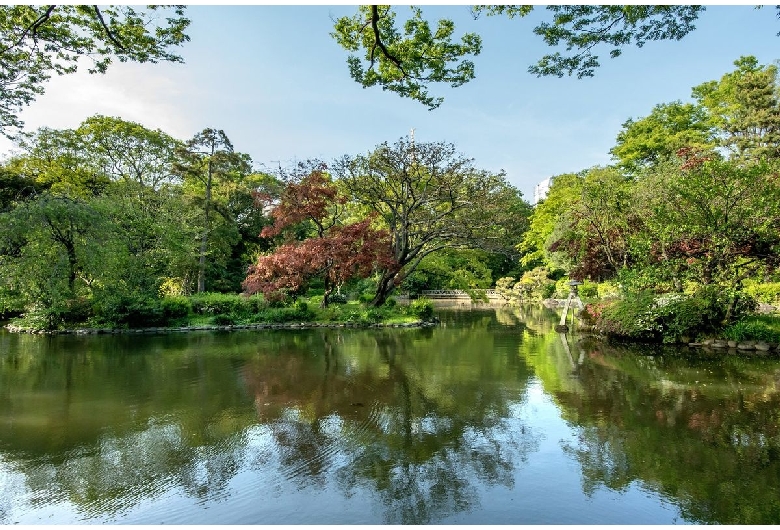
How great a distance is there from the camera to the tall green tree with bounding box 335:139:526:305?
1526 cm

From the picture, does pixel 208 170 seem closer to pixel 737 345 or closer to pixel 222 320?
pixel 222 320

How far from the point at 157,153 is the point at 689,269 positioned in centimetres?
2113

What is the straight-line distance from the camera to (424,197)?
51.1ft

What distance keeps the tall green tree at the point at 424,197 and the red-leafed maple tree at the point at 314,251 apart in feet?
3.04

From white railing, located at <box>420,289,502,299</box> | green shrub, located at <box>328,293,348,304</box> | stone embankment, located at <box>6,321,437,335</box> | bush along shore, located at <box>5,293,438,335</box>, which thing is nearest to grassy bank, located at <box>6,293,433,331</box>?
bush along shore, located at <box>5,293,438,335</box>

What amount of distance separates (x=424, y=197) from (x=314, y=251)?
425cm

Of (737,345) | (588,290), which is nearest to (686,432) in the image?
(737,345)

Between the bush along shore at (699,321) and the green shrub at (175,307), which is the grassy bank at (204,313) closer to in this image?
the green shrub at (175,307)

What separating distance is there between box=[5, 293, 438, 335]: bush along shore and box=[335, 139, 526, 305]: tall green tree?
1.57 meters

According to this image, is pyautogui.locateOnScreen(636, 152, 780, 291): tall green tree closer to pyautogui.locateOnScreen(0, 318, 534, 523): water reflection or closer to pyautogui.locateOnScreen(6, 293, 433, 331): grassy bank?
pyautogui.locateOnScreen(0, 318, 534, 523): water reflection

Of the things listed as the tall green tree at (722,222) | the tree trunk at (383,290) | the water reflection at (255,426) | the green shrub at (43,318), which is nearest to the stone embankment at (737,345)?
the tall green tree at (722,222)

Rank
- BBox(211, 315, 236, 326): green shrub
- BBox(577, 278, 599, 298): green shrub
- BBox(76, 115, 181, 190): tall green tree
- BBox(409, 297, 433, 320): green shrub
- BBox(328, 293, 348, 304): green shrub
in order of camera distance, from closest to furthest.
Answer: BBox(211, 315, 236, 326): green shrub → BBox(409, 297, 433, 320): green shrub → BBox(328, 293, 348, 304): green shrub → BBox(577, 278, 599, 298): green shrub → BBox(76, 115, 181, 190): tall green tree

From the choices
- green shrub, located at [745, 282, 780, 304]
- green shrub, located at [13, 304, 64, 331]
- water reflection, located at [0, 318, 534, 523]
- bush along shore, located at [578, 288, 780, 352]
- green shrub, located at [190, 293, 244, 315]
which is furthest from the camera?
green shrub, located at [190, 293, 244, 315]

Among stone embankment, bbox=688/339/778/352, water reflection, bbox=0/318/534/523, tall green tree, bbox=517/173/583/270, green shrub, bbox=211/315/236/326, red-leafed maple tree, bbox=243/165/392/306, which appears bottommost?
water reflection, bbox=0/318/534/523
